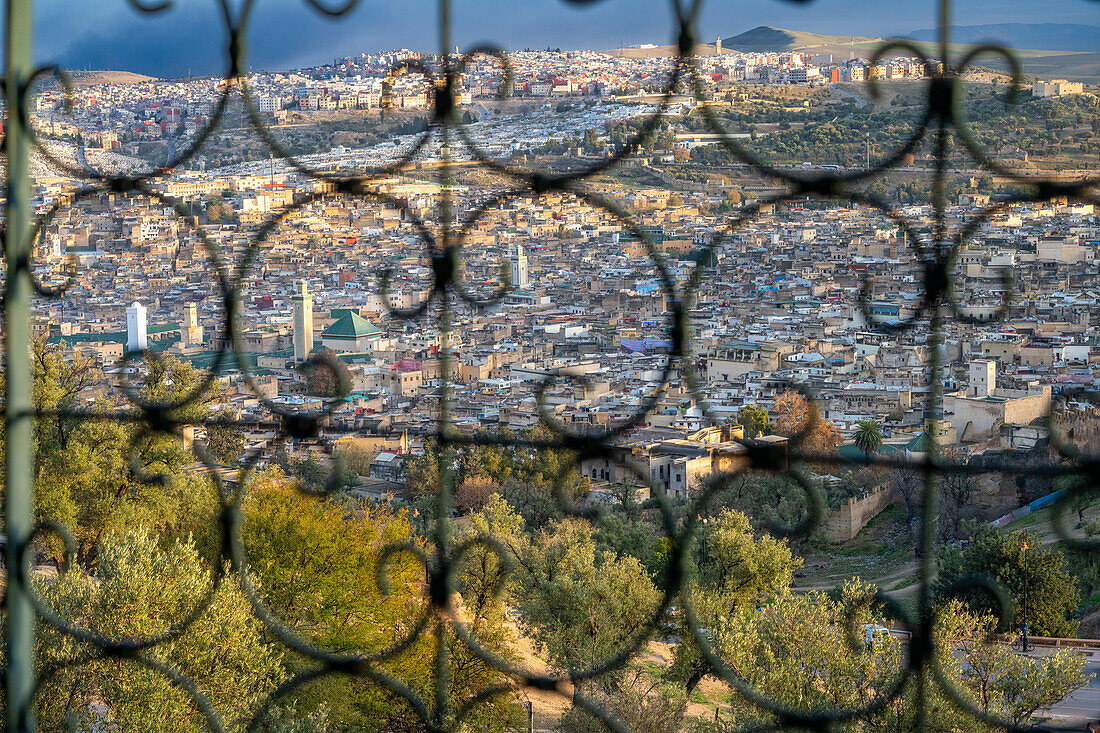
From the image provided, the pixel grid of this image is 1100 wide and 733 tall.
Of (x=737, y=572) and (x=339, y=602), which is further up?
(x=737, y=572)

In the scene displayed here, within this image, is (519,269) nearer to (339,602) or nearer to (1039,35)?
(1039,35)

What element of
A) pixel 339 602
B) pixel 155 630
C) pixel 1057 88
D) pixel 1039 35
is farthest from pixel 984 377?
pixel 339 602

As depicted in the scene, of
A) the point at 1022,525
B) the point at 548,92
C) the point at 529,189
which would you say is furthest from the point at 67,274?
the point at 1022,525

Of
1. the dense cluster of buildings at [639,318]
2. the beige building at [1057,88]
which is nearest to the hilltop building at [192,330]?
the dense cluster of buildings at [639,318]

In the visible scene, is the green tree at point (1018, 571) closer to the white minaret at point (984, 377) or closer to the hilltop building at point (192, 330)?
the white minaret at point (984, 377)

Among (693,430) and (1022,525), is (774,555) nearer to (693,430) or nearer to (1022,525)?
Result: (1022,525)
